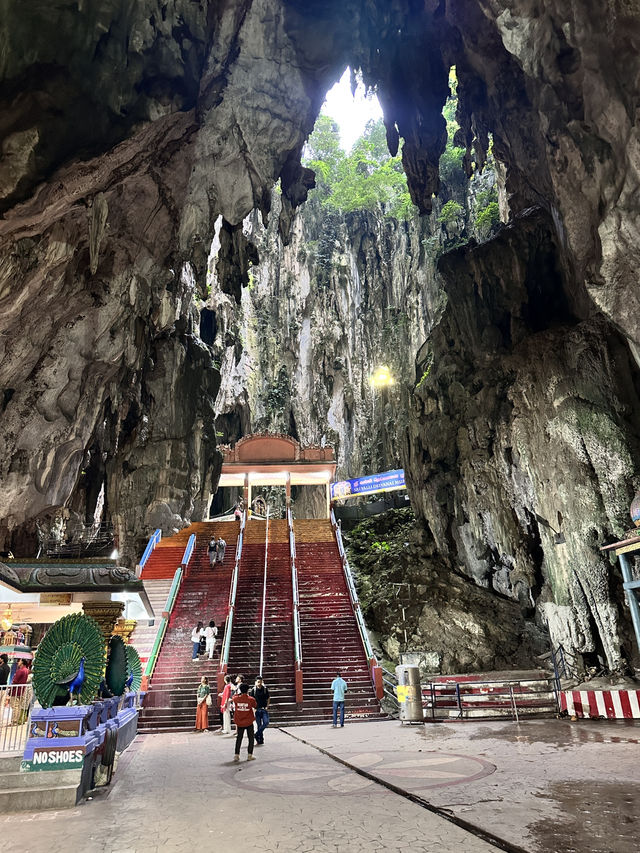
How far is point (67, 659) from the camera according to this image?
219 inches

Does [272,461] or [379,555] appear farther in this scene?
[272,461]

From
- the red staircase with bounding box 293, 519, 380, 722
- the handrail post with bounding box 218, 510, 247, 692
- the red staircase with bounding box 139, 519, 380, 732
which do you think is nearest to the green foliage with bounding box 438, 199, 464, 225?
the red staircase with bounding box 139, 519, 380, 732

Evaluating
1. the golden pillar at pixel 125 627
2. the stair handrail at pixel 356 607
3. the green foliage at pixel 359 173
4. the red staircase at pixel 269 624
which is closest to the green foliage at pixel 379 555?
the stair handrail at pixel 356 607

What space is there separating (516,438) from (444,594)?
7501mm

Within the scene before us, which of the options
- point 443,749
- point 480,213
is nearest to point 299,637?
point 443,749

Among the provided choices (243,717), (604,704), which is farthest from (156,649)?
(604,704)

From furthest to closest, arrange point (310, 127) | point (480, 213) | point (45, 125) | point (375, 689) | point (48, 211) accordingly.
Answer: point (480, 213), point (310, 127), point (375, 689), point (48, 211), point (45, 125)

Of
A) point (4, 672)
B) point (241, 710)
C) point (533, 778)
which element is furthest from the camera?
point (4, 672)

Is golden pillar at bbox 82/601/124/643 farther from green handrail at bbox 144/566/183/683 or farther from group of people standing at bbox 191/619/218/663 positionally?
group of people standing at bbox 191/619/218/663

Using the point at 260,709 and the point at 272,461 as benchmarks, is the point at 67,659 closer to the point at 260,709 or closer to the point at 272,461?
the point at 260,709

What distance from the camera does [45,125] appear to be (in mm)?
9711

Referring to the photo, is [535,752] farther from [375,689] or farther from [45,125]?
[45,125]

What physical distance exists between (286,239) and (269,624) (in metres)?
12.9

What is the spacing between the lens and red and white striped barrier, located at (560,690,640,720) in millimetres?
9242
